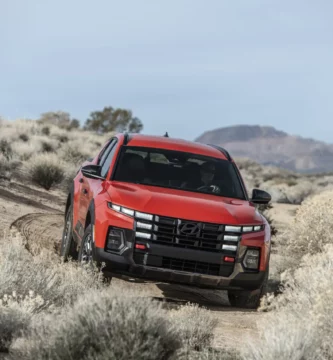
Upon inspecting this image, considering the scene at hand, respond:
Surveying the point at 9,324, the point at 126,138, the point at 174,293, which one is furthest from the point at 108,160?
the point at 9,324

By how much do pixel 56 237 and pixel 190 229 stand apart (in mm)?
6548

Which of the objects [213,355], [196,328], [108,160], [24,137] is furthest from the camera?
[24,137]

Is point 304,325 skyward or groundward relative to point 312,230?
skyward

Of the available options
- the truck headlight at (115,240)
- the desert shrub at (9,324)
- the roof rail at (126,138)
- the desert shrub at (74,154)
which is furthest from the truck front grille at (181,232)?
the desert shrub at (74,154)

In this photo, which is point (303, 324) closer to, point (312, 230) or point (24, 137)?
point (312, 230)

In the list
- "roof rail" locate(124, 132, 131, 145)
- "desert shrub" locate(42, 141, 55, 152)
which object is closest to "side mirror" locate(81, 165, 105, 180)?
"roof rail" locate(124, 132, 131, 145)

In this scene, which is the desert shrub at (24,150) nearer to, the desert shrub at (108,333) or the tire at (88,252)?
the tire at (88,252)

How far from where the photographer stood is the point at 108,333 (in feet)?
18.2

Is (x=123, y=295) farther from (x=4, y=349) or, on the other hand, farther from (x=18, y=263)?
(x=18, y=263)

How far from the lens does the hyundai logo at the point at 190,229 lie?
382 inches

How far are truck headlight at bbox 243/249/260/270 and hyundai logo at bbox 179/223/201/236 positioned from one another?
0.67m

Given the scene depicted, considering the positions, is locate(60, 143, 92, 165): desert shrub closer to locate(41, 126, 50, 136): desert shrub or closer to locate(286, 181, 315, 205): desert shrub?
locate(41, 126, 50, 136): desert shrub

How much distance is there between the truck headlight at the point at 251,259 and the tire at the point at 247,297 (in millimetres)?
302

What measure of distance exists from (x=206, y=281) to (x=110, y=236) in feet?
3.81
